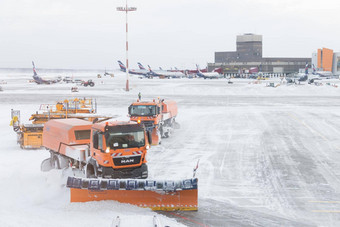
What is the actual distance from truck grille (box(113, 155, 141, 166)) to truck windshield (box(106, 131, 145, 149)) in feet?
1.21

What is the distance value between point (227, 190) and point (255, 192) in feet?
3.39

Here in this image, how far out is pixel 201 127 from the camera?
102 feet

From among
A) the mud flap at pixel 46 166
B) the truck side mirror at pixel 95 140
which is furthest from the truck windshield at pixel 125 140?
the mud flap at pixel 46 166

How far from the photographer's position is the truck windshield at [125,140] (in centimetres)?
1311

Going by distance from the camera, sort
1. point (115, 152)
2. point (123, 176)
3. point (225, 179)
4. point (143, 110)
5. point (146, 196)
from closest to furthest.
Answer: point (146, 196), point (115, 152), point (123, 176), point (225, 179), point (143, 110)

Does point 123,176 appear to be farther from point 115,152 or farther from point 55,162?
point 55,162

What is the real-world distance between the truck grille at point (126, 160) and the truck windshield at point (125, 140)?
1.21ft

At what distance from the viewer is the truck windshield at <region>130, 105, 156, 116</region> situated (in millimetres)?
24922

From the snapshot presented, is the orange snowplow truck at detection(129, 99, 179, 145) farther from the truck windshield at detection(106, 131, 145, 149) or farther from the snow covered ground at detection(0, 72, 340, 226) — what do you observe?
the truck windshield at detection(106, 131, 145, 149)

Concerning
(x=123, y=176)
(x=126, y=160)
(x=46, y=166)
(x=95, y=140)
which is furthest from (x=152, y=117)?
(x=123, y=176)

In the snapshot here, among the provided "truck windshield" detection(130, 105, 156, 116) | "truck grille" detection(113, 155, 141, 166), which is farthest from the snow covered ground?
"truck windshield" detection(130, 105, 156, 116)

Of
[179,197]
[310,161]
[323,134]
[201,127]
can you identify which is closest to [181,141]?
[201,127]

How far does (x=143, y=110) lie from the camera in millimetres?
25062

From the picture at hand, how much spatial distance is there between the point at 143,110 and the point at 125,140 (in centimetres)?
1178
